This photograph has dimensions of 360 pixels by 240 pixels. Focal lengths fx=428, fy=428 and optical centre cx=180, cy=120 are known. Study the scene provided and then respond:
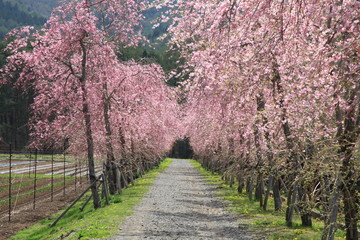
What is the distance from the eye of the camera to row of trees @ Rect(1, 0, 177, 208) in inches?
832

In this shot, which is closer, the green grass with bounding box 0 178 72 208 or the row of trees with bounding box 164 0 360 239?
the row of trees with bounding box 164 0 360 239

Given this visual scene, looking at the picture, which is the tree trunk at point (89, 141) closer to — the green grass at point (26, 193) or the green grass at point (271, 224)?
the green grass at point (26, 193)

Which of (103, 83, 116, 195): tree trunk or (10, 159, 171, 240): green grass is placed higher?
(103, 83, 116, 195): tree trunk

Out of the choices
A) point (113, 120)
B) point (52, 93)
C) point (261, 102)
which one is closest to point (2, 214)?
point (52, 93)

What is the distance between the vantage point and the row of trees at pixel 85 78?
21.1m

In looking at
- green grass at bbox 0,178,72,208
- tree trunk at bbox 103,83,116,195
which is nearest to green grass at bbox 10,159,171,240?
tree trunk at bbox 103,83,116,195

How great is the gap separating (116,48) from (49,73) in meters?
4.51

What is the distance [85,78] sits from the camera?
857 inches

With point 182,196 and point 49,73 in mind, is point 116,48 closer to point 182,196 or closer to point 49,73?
point 49,73

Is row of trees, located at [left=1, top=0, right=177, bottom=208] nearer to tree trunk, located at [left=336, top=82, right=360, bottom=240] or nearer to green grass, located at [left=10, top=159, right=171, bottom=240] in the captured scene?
green grass, located at [left=10, top=159, right=171, bottom=240]

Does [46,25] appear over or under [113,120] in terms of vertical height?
over

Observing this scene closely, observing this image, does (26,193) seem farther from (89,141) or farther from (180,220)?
(180,220)

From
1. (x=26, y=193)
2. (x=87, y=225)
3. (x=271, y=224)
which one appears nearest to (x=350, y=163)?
(x=271, y=224)

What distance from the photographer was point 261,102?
20.2m
